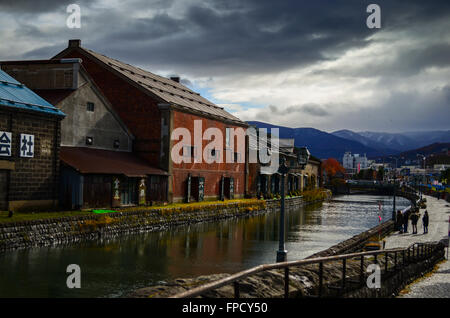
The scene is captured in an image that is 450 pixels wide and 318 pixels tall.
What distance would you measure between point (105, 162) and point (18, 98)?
10.1 metres

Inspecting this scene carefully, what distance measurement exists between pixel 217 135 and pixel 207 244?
96.0 feet

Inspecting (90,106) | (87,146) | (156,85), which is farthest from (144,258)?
(156,85)

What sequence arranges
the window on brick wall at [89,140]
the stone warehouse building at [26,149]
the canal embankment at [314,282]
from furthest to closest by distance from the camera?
the window on brick wall at [89,140] → the stone warehouse building at [26,149] → the canal embankment at [314,282]

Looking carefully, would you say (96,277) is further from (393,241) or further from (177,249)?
(393,241)

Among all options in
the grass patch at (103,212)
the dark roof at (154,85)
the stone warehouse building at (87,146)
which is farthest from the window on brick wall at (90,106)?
the grass patch at (103,212)

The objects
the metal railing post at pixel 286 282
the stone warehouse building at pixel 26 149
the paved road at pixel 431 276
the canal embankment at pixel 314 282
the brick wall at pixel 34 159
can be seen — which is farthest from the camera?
the brick wall at pixel 34 159

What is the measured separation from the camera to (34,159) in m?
32.8

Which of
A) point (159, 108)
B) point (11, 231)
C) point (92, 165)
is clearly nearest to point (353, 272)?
point (11, 231)

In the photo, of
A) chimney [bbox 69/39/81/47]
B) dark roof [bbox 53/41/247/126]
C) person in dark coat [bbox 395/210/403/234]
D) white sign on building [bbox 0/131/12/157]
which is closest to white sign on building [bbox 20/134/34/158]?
white sign on building [bbox 0/131/12/157]

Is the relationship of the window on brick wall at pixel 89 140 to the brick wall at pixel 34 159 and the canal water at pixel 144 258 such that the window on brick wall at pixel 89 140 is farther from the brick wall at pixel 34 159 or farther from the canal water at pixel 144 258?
the canal water at pixel 144 258

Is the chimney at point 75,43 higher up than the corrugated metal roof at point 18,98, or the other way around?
the chimney at point 75,43

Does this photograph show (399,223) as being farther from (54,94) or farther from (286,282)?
(286,282)

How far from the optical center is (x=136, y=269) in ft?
75.4

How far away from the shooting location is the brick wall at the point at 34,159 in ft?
102
